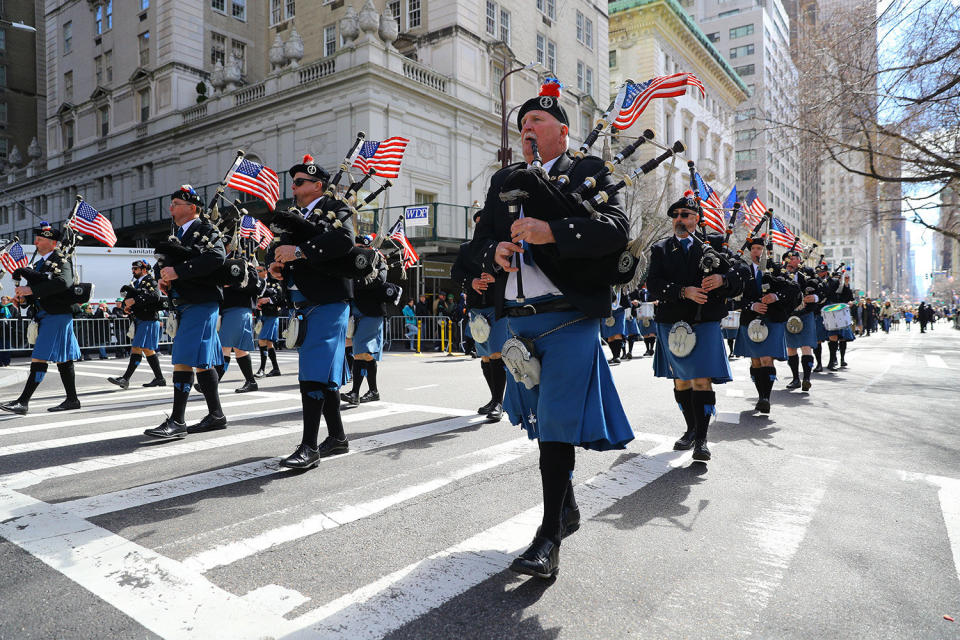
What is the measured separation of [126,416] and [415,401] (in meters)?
3.44

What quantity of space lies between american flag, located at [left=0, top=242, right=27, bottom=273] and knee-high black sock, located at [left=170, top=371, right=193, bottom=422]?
832cm

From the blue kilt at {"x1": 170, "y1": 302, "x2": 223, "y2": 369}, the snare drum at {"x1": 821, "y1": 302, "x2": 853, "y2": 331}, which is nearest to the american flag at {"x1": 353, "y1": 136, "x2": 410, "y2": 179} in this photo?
the blue kilt at {"x1": 170, "y1": 302, "x2": 223, "y2": 369}

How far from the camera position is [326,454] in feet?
17.2

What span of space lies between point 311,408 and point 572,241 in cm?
281

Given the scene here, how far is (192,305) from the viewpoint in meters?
6.12

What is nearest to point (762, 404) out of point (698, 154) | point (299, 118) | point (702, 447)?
point (702, 447)

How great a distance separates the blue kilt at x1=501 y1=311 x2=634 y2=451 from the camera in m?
2.98

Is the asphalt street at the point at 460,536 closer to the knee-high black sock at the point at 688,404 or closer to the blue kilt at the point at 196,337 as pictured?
the knee-high black sock at the point at 688,404

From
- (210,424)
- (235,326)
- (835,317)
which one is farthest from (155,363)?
(835,317)

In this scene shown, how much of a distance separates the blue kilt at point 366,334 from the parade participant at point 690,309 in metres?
4.02

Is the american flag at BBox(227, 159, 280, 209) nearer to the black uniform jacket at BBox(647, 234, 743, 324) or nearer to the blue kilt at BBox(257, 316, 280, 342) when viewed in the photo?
the blue kilt at BBox(257, 316, 280, 342)

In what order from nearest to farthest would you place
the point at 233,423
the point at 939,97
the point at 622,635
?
the point at 622,635 < the point at 233,423 < the point at 939,97

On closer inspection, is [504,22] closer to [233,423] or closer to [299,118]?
[299,118]

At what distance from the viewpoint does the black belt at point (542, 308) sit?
3061 mm
